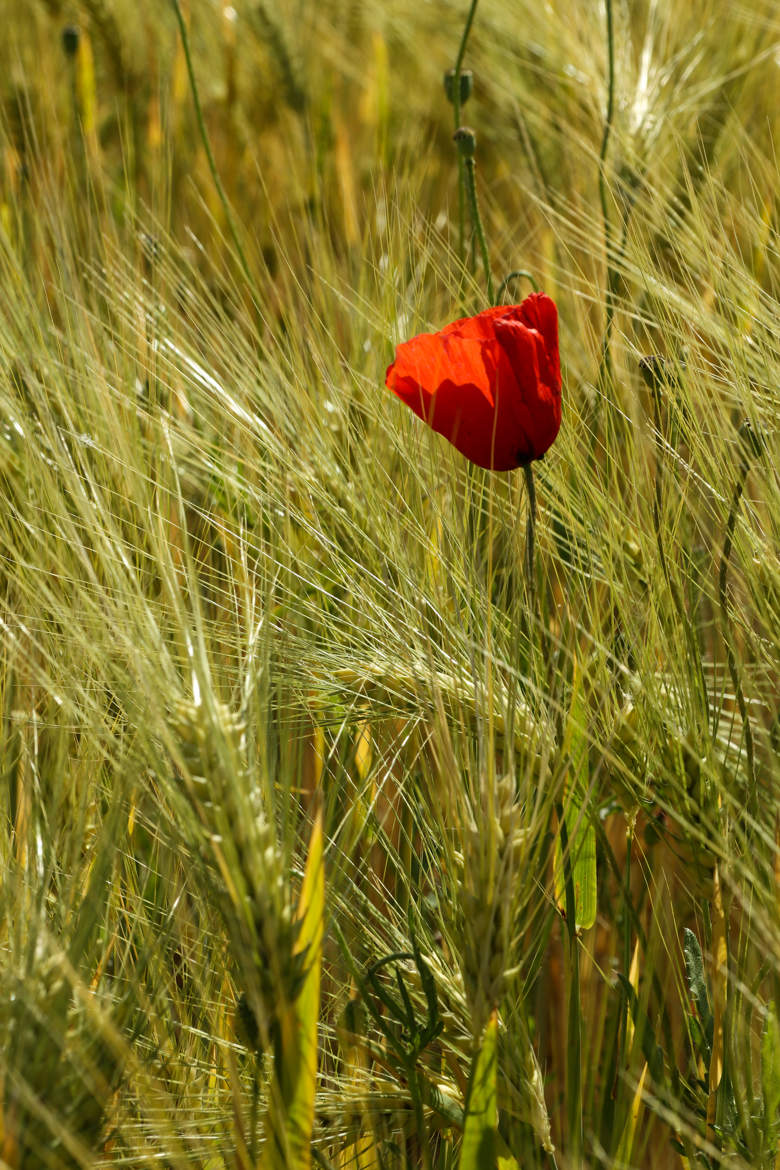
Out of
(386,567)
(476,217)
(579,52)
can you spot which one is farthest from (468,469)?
(579,52)

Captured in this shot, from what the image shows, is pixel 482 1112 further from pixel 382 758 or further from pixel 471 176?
pixel 471 176

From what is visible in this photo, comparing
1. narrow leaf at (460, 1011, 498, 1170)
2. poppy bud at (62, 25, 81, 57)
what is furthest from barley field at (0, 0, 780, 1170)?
poppy bud at (62, 25, 81, 57)

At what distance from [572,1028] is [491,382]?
285 mm

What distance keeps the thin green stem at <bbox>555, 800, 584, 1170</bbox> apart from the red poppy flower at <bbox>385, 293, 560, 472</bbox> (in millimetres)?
169

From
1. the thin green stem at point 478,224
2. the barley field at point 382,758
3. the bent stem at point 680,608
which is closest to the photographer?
the barley field at point 382,758

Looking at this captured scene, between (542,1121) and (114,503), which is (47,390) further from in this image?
(542,1121)

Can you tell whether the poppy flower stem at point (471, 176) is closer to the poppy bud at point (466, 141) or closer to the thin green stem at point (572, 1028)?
the poppy bud at point (466, 141)

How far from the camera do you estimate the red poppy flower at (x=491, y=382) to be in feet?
1.84

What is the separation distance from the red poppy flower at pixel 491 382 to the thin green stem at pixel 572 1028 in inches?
6.7

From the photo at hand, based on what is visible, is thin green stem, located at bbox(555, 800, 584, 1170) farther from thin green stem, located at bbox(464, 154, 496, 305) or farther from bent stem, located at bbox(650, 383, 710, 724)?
thin green stem, located at bbox(464, 154, 496, 305)

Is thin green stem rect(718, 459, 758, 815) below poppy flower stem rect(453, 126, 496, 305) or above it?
below

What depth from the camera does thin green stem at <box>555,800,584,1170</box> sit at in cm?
51

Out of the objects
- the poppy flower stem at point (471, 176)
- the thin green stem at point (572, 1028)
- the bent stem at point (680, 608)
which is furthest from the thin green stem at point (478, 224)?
the thin green stem at point (572, 1028)

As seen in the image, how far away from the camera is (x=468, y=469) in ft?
2.18
